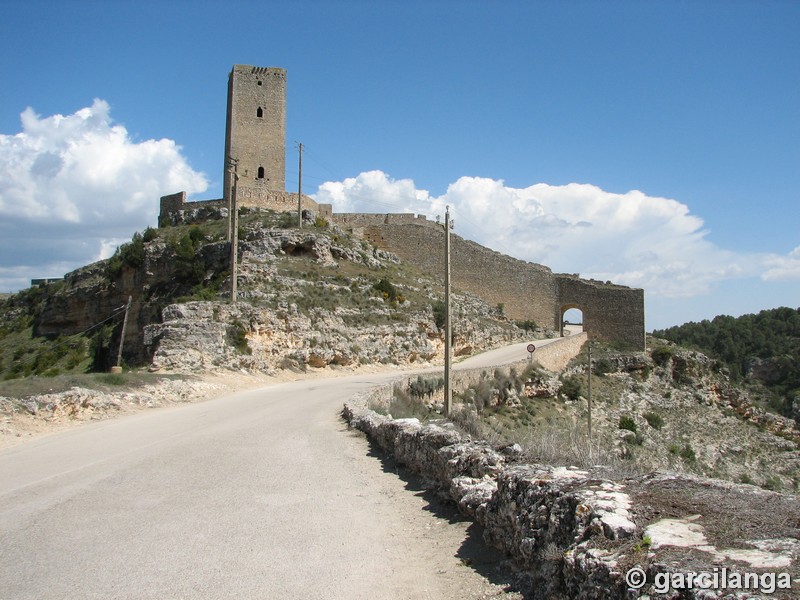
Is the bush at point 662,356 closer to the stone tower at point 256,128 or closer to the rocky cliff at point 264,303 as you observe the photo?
the rocky cliff at point 264,303

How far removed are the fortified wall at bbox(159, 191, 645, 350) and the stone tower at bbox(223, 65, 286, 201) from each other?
503 cm

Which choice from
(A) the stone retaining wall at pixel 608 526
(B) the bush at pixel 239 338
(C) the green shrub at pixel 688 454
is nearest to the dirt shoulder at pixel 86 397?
(B) the bush at pixel 239 338

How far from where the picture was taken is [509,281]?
165 feet

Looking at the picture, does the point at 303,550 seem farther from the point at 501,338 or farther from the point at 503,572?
the point at 501,338

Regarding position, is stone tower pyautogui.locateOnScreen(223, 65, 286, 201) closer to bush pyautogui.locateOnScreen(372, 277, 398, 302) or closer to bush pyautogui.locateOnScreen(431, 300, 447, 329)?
bush pyautogui.locateOnScreen(372, 277, 398, 302)

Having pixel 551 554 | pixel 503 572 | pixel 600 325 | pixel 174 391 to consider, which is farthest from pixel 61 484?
pixel 600 325

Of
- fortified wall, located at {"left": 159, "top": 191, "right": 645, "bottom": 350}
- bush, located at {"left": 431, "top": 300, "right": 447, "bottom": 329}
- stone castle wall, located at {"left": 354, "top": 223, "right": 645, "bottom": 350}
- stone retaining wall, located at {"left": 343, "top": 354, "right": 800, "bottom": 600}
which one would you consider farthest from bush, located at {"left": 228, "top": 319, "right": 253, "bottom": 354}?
stone castle wall, located at {"left": 354, "top": 223, "right": 645, "bottom": 350}

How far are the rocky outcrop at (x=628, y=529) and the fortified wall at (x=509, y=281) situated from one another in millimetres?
41923

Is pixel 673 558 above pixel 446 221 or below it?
below

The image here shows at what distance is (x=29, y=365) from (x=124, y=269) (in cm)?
790

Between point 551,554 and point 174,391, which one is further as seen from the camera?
point 174,391

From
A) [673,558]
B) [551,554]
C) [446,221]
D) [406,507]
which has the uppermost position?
[446,221]

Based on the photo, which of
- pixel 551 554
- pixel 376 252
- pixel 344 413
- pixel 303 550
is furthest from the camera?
pixel 376 252

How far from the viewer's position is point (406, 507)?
7230 mm
